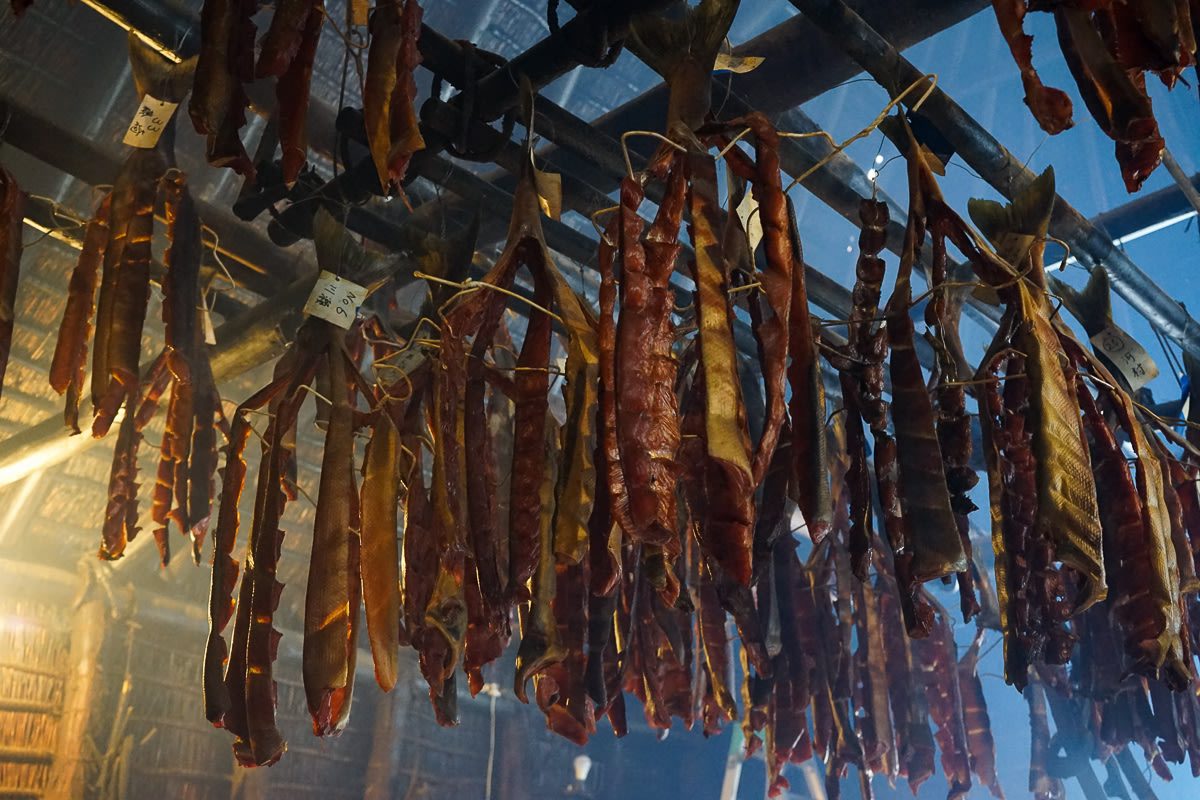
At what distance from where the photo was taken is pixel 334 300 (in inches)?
88.8

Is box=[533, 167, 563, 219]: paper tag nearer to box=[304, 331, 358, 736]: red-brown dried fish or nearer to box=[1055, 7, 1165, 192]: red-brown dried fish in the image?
box=[304, 331, 358, 736]: red-brown dried fish

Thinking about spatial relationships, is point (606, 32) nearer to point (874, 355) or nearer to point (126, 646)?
point (874, 355)

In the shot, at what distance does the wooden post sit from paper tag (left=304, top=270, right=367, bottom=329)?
3.16 meters

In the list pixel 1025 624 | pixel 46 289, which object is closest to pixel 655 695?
pixel 1025 624

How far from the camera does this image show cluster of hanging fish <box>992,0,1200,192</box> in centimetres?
123

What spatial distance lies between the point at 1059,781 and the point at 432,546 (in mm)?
4668

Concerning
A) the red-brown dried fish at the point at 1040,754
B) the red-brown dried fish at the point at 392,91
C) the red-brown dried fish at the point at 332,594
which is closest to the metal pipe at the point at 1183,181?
the red-brown dried fish at the point at 392,91

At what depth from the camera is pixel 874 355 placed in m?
1.82

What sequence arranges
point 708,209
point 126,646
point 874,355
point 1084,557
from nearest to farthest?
point 1084,557 < point 708,209 < point 874,355 < point 126,646

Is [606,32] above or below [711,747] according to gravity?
above

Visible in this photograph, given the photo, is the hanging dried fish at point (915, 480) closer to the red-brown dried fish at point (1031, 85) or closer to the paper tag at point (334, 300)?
the red-brown dried fish at point (1031, 85)

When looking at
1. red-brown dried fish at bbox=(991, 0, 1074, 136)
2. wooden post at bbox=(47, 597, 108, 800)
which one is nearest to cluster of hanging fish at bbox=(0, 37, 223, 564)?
red-brown dried fish at bbox=(991, 0, 1074, 136)

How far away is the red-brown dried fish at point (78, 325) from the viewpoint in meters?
2.15

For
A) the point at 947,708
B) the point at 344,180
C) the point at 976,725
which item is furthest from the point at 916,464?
the point at 976,725
